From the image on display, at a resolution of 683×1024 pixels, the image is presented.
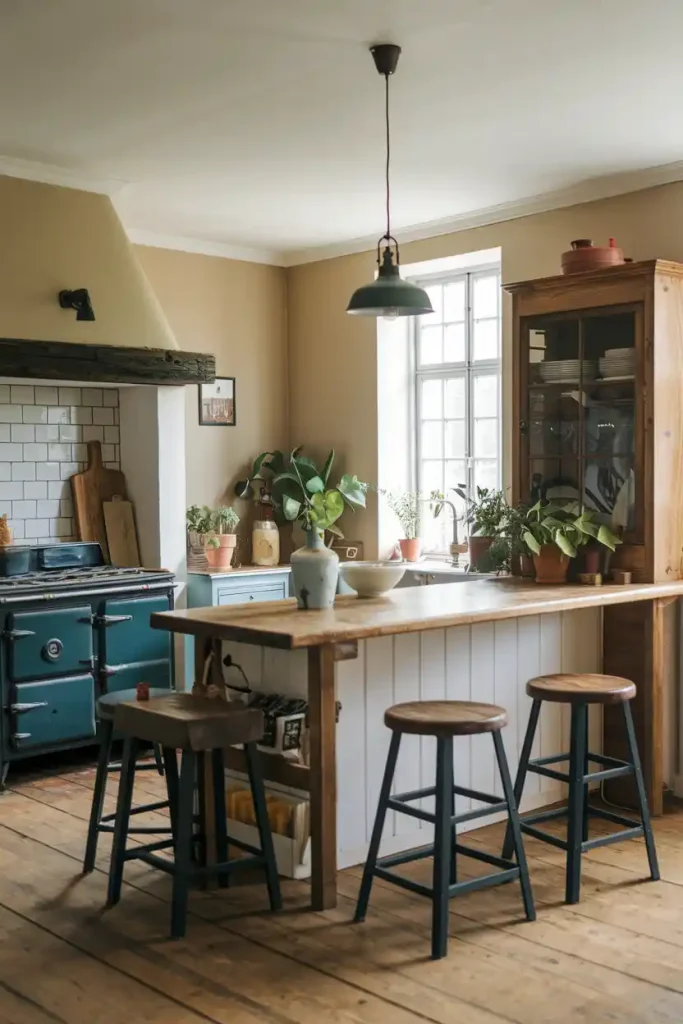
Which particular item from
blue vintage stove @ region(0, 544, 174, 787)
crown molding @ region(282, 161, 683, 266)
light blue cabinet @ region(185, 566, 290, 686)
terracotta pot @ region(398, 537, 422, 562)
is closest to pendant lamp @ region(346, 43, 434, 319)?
crown molding @ region(282, 161, 683, 266)

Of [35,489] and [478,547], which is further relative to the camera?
[35,489]

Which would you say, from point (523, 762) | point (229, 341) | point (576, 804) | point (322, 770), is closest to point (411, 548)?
point (229, 341)

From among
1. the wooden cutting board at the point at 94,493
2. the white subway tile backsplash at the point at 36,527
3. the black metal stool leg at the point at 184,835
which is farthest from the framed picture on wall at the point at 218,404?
the black metal stool leg at the point at 184,835

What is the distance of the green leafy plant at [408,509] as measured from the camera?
23.9ft

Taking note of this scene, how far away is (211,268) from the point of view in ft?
24.2

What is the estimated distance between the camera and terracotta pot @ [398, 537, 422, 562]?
23.5 feet

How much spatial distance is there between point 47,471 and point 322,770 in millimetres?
3303

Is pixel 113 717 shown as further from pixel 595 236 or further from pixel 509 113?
pixel 595 236

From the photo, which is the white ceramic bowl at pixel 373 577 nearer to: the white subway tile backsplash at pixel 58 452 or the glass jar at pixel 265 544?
the white subway tile backsplash at pixel 58 452

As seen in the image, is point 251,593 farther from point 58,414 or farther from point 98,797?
point 98,797

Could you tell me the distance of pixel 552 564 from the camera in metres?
5.03

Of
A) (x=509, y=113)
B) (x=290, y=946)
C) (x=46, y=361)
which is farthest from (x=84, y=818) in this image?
(x=509, y=113)

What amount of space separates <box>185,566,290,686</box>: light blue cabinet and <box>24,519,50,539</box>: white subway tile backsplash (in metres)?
0.90

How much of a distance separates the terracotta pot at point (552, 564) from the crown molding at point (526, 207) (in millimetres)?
1986
